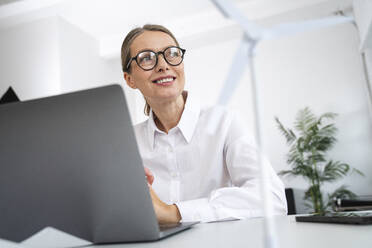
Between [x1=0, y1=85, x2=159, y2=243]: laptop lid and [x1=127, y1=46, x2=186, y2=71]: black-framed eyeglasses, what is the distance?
0.90 metres

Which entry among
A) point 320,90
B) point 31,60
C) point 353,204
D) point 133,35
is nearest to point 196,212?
point 133,35

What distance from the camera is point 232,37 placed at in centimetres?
458

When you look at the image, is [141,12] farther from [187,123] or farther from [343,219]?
[343,219]

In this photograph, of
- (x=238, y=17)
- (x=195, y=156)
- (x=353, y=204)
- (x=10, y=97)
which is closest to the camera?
(x=238, y=17)

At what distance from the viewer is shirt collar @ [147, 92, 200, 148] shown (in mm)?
1325

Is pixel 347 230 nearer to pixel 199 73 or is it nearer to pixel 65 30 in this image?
pixel 65 30

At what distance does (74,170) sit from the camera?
1.61ft

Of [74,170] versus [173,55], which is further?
[173,55]

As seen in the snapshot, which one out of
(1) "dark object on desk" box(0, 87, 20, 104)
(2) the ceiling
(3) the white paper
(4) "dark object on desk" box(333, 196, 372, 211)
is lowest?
(4) "dark object on desk" box(333, 196, 372, 211)

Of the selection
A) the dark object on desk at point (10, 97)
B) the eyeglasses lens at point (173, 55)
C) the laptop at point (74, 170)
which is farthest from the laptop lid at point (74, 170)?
the dark object on desk at point (10, 97)

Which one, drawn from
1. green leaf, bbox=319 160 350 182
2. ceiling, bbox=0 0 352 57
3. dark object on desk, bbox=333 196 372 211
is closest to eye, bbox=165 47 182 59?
dark object on desk, bbox=333 196 372 211

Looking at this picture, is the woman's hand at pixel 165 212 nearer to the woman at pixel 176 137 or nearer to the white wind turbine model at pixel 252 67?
the woman at pixel 176 137

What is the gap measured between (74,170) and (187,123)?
864 mm

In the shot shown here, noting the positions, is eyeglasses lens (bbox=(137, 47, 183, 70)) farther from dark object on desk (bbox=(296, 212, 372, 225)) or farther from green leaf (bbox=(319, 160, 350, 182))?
green leaf (bbox=(319, 160, 350, 182))
